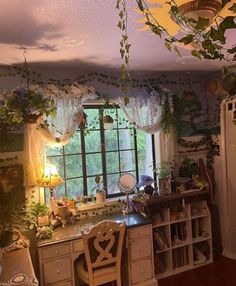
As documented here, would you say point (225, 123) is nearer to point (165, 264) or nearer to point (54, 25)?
point (165, 264)

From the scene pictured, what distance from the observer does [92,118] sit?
3.76 metres

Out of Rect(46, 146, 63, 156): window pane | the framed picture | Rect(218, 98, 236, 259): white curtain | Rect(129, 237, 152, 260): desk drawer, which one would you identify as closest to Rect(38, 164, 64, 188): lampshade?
Rect(46, 146, 63, 156): window pane

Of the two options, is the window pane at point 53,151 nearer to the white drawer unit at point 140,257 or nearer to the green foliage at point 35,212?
the green foliage at point 35,212

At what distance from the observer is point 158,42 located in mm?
2562

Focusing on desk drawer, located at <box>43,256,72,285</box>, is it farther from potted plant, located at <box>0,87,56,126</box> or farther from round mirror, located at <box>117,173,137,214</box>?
potted plant, located at <box>0,87,56,126</box>

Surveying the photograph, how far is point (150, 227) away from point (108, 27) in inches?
88.2

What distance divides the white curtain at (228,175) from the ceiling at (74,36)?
39.4 inches

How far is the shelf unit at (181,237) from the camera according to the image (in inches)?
142

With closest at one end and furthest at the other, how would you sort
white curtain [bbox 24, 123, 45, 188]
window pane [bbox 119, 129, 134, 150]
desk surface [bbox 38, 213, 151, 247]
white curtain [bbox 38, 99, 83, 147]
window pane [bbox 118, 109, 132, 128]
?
desk surface [bbox 38, 213, 151, 247]
white curtain [bbox 24, 123, 45, 188]
white curtain [bbox 38, 99, 83, 147]
window pane [bbox 118, 109, 132, 128]
window pane [bbox 119, 129, 134, 150]

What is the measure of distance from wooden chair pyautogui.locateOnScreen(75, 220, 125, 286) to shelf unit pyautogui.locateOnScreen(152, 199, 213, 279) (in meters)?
0.81

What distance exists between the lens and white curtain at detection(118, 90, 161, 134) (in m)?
3.74

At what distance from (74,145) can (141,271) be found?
173cm

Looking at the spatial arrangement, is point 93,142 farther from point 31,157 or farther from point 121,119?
point 31,157

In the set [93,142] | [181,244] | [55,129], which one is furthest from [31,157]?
[181,244]
